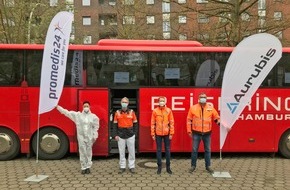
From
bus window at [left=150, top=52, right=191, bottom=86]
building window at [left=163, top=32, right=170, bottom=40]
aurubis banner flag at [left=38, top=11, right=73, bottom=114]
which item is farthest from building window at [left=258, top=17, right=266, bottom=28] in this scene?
aurubis banner flag at [left=38, top=11, right=73, bottom=114]

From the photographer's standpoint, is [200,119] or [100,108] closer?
[200,119]

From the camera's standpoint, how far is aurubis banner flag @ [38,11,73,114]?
7734 millimetres

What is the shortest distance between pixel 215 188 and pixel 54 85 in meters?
3.94

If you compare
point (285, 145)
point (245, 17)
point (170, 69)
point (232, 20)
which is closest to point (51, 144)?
point (170, 69)

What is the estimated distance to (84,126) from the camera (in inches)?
321

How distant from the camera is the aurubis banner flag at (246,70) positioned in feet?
25.4

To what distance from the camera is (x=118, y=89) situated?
9914 millimetres

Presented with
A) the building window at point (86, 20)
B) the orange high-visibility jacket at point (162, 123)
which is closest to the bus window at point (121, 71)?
the orange high-visibility jacket at point (162, 123)

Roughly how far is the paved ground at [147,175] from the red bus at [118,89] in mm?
484

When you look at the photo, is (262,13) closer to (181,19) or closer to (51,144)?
(181,19)

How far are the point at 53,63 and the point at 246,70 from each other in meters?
4.14

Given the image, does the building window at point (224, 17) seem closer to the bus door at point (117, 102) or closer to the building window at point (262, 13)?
the building window at point (262, 13)

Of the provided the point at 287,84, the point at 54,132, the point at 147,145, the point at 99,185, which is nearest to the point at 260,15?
the point at 287,84

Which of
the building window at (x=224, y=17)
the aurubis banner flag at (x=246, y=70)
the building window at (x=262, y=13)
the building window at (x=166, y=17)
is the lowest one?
the aurubis banner flag at (x=246, y=70)
